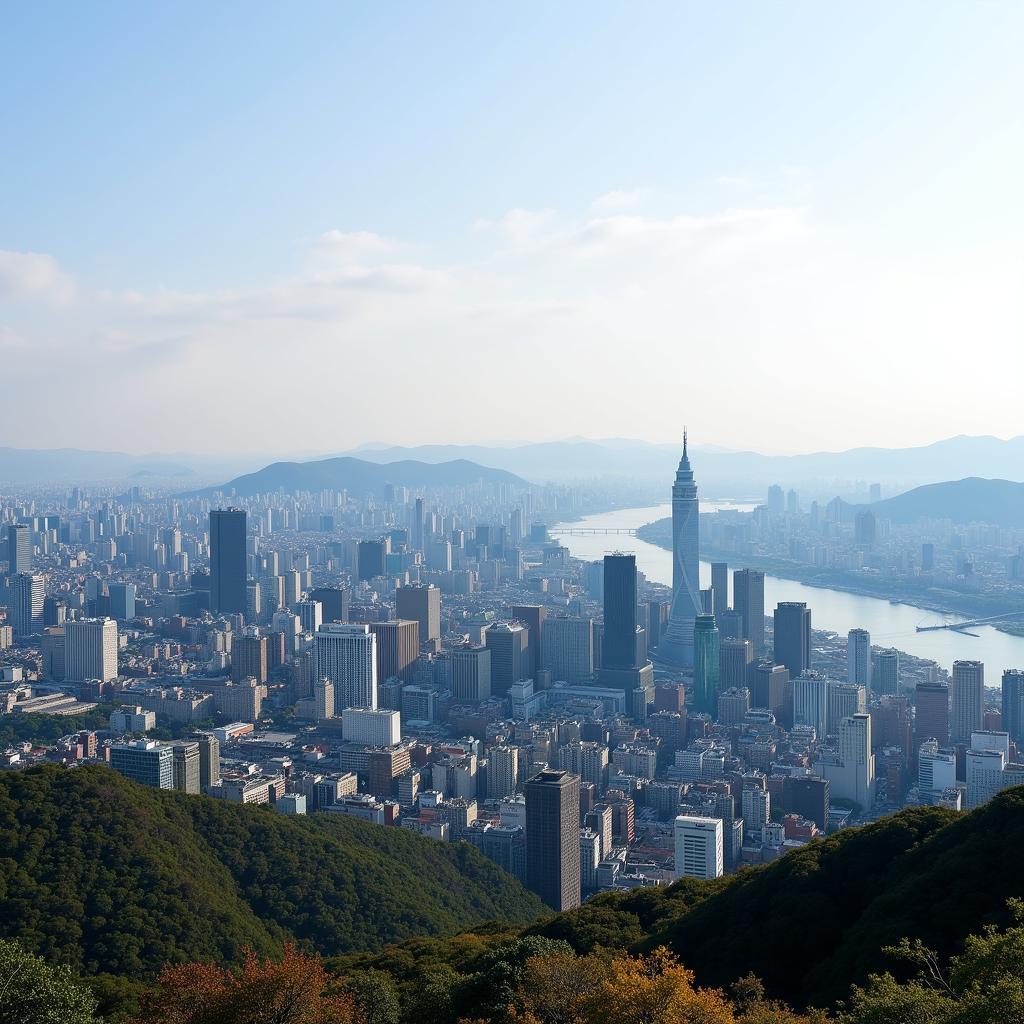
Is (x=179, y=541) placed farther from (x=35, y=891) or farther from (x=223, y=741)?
(x=35, y=891)

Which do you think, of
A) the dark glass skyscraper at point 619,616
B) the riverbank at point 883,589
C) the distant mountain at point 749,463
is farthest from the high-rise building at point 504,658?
the distant mountain at point 749,463

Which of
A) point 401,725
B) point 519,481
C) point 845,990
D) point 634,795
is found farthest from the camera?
point 519,481

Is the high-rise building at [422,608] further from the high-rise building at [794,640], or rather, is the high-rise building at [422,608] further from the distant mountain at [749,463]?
the distant mountain at [749,463]

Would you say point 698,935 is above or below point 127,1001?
above

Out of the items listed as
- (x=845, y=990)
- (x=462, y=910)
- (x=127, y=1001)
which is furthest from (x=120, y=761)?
(x=845, y=990)

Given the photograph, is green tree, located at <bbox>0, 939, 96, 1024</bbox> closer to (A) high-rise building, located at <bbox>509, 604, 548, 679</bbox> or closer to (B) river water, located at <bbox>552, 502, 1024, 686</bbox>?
(A) high-rise building, located at <bbox>509, 604, 548, 679</bbox>

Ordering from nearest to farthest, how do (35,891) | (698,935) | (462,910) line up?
1. (698,935)
2. (35,891)
3. (462,910)

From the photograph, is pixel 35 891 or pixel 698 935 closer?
pixel 698 935
